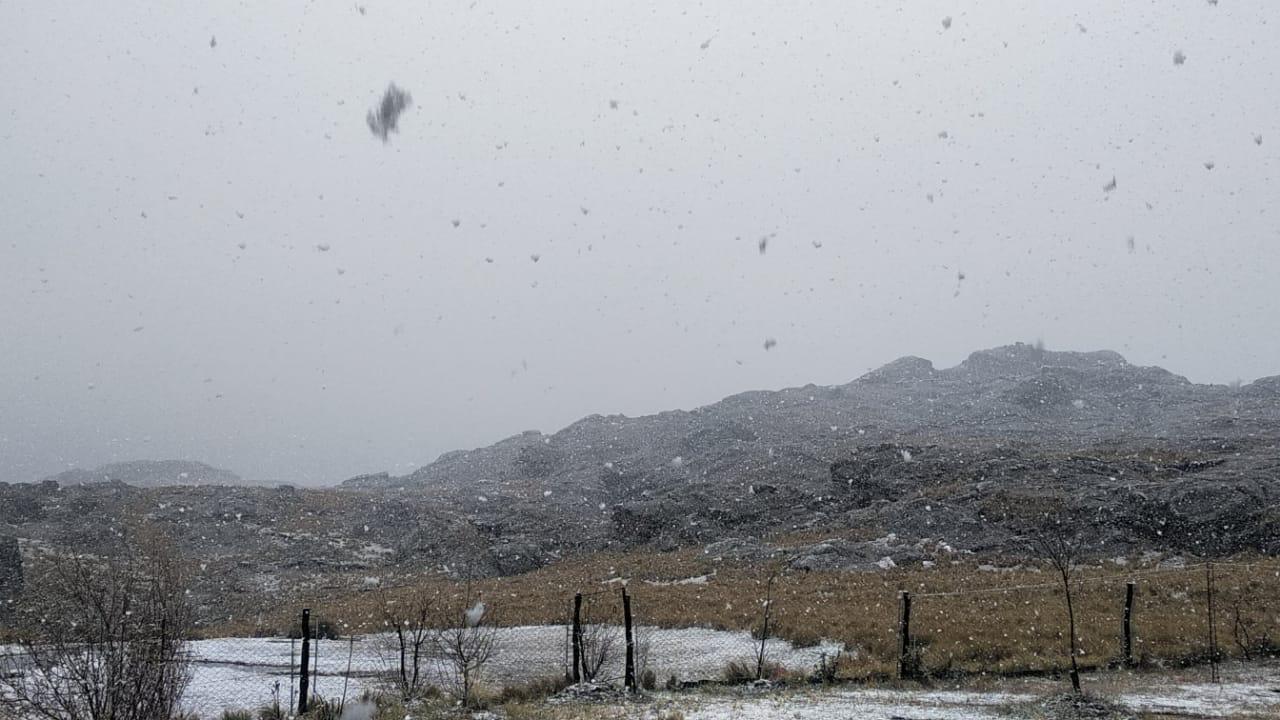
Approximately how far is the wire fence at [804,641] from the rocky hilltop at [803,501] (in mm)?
12512

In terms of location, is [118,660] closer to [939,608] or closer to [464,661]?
[464,661]

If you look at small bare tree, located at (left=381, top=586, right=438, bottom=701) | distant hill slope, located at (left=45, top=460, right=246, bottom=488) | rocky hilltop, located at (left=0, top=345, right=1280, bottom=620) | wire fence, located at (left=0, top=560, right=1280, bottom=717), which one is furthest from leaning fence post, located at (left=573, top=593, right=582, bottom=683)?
distant hill slope, located at (left=45, top=460, right=246, bottom=488)

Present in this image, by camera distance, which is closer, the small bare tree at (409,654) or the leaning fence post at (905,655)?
the small bare tree at (409,654)

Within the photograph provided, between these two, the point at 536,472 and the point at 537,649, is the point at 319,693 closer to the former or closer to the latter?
the point at 537,649

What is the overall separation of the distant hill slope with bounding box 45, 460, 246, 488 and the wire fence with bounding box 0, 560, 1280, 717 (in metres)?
153

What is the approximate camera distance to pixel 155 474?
174m

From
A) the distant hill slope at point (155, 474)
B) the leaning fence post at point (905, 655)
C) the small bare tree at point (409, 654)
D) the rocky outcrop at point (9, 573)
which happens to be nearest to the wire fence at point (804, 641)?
the leaning fence post at point (905, 655)

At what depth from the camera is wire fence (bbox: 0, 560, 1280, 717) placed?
15.2 metres

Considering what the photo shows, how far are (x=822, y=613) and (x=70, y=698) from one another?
748 inches

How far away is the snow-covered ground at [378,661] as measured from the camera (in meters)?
14.8

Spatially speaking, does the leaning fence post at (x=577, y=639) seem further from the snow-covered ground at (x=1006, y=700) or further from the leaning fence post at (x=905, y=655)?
the leaning fence post at (x=905, y=655)

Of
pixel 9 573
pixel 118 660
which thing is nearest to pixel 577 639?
pixel 118 660

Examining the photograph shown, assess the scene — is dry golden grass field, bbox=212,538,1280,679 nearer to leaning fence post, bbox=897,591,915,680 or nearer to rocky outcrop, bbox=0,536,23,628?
leaning fence post, bbox=897,591,915,680

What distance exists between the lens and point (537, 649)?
65.4 ft
